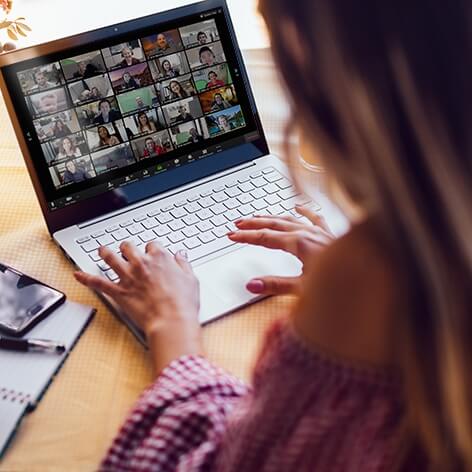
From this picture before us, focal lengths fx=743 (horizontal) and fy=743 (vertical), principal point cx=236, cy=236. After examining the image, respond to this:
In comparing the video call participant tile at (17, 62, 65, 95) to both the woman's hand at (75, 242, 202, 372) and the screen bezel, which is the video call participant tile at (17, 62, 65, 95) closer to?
the screen bezel

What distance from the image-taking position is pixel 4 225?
0.97 m

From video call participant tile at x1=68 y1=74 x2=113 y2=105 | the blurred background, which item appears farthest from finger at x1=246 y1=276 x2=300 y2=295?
the blurred background

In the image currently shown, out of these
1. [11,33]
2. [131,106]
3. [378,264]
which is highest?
[11,33]

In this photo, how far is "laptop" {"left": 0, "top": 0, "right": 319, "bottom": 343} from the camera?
0.88 m

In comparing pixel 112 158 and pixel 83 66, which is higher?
pixel 83 66

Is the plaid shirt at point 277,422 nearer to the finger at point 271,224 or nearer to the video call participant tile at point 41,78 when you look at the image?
the finger at point 271,224

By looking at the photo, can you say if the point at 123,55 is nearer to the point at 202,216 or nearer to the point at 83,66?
the point at 83,66

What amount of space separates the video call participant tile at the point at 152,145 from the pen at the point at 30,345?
292mm

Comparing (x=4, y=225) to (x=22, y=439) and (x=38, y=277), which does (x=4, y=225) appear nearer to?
(x=38, y=277)

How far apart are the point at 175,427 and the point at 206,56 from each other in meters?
0.53

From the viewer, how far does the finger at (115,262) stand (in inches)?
32.8

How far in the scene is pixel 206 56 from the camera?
98cm

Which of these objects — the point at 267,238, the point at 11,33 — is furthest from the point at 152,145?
the point at 11,33

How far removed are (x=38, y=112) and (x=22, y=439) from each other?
394 millimetres
